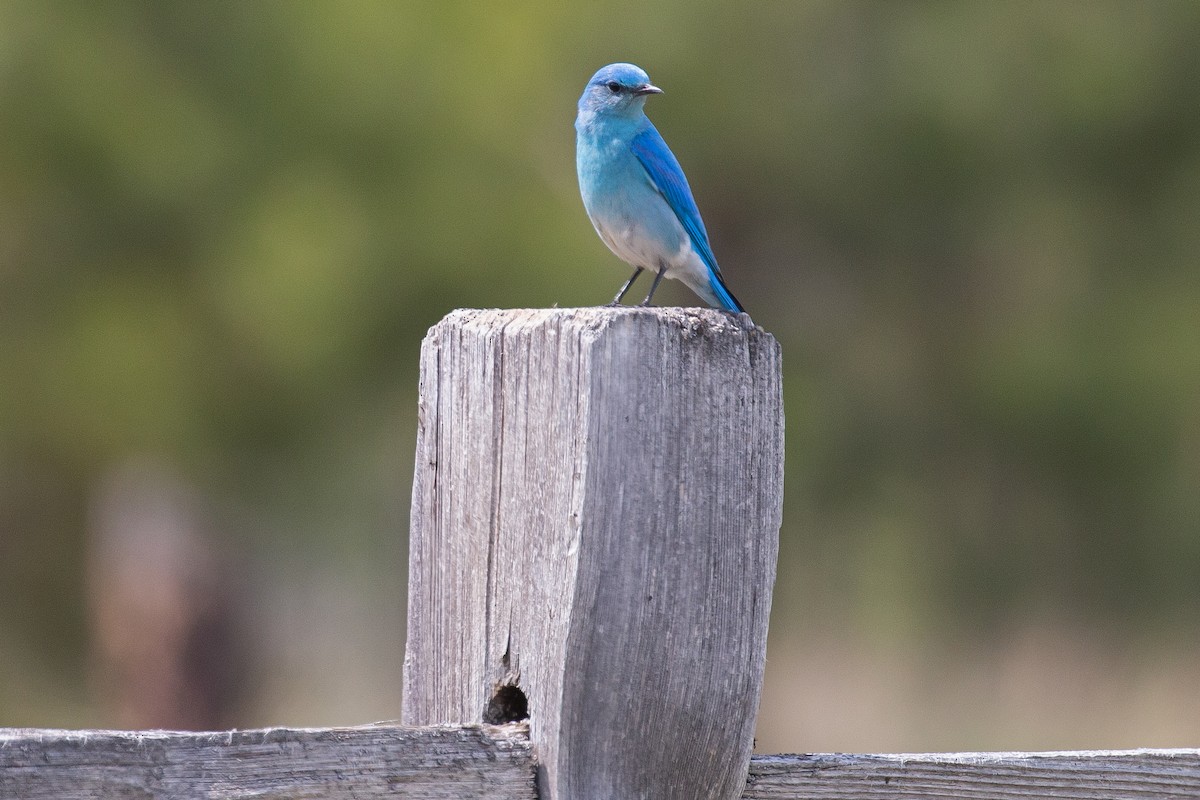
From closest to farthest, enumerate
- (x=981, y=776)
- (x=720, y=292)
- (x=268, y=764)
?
(x=268, y=764) < (x=981, y=776) < (x=720, y=292)

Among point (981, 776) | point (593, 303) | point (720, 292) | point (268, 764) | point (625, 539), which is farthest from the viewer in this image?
point (593, 303)

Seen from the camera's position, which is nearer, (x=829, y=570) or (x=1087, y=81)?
(x=1087, y=81)

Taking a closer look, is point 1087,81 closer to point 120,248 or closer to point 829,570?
point 829,570

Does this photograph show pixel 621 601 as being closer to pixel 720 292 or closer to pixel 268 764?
pixel 268 764

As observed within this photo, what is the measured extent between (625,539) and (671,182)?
2737mm

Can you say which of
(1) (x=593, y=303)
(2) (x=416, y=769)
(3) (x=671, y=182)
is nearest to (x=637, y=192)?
Result: (3) (x=671, y=182)

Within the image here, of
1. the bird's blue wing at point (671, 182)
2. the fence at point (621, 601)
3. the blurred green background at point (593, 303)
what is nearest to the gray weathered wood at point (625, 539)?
the fence at point (621, 601)

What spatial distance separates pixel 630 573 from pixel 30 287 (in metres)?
7.52

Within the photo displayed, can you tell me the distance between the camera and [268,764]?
1.50 metres

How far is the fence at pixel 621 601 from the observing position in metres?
1.64

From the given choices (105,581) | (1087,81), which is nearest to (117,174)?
(105,581)

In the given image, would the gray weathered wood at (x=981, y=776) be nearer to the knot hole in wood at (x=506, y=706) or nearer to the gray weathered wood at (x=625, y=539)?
the gray weathered wood at (x=625, y=539)

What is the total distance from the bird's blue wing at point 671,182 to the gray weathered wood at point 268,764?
2.77 metres

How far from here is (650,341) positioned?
1671 mm
